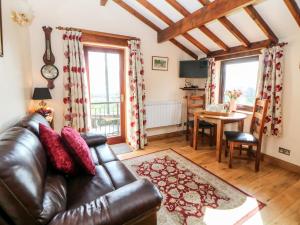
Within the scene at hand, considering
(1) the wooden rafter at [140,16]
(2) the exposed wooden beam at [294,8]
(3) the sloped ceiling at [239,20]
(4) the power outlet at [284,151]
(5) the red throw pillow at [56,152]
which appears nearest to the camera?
(5) the red throw pillow at [56,152]

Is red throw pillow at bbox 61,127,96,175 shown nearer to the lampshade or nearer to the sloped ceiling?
the lampshade

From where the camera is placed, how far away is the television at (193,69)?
3888 mm

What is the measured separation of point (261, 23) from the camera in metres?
2.54

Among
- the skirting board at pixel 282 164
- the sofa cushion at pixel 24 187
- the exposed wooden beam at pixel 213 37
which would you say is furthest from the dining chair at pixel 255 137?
the sofa cushion at pixel 24 187

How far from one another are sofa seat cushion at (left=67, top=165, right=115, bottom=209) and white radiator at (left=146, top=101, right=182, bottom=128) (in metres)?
2.31

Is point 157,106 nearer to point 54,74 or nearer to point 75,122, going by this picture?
point 75,122

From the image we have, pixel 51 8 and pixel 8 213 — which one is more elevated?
pixel 51 8

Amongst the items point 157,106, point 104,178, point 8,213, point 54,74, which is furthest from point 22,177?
point 157,106

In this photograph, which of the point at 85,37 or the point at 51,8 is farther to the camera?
the point at 85,37

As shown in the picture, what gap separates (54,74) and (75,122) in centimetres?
85

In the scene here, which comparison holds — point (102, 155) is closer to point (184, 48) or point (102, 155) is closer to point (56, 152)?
point (56, 152)

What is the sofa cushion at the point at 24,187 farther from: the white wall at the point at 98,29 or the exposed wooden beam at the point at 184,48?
the exposed wooden beam at the point at 184,48

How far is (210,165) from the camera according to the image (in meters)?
2.85

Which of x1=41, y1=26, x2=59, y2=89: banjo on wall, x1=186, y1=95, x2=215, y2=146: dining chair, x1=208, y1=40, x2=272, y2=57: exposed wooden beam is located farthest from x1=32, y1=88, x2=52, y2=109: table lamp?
x1=208, y1=40, x2=272, y2=57: exposed wooden beam
